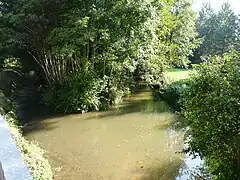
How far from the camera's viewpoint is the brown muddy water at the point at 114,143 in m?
6.70

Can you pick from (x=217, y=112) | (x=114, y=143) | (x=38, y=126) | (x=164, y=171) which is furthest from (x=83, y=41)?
(x=217, y=112)

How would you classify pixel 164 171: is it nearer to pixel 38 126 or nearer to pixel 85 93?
pixel 38 126

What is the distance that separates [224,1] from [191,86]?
18.7m

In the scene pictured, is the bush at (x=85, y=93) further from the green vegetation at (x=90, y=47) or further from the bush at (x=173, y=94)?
the bush at (x=173, y=94)

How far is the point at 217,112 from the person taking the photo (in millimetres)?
4582

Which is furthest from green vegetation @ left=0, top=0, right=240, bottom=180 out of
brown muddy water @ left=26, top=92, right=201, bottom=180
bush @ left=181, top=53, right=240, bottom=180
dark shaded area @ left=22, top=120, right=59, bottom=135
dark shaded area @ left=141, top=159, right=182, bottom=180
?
bush @ left=181, top=53, right=240, bottom=180

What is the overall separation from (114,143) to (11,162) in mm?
6976

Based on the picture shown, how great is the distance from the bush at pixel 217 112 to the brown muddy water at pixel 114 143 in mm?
1697

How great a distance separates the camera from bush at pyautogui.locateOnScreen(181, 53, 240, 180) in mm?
4477

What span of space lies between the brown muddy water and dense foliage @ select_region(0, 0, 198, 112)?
2.80ft

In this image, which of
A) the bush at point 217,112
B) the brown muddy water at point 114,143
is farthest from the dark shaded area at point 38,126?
the bush at point 217,112

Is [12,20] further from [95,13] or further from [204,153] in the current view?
[204,153]

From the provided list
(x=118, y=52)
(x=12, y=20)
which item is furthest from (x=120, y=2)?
(x=12, y=20)

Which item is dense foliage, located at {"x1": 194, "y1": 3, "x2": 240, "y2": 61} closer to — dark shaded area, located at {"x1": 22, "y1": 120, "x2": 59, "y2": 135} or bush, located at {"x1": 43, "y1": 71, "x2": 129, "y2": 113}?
bush, located at {"x1": 43, "y1": 71, "x2": 129, "y2": 113}
